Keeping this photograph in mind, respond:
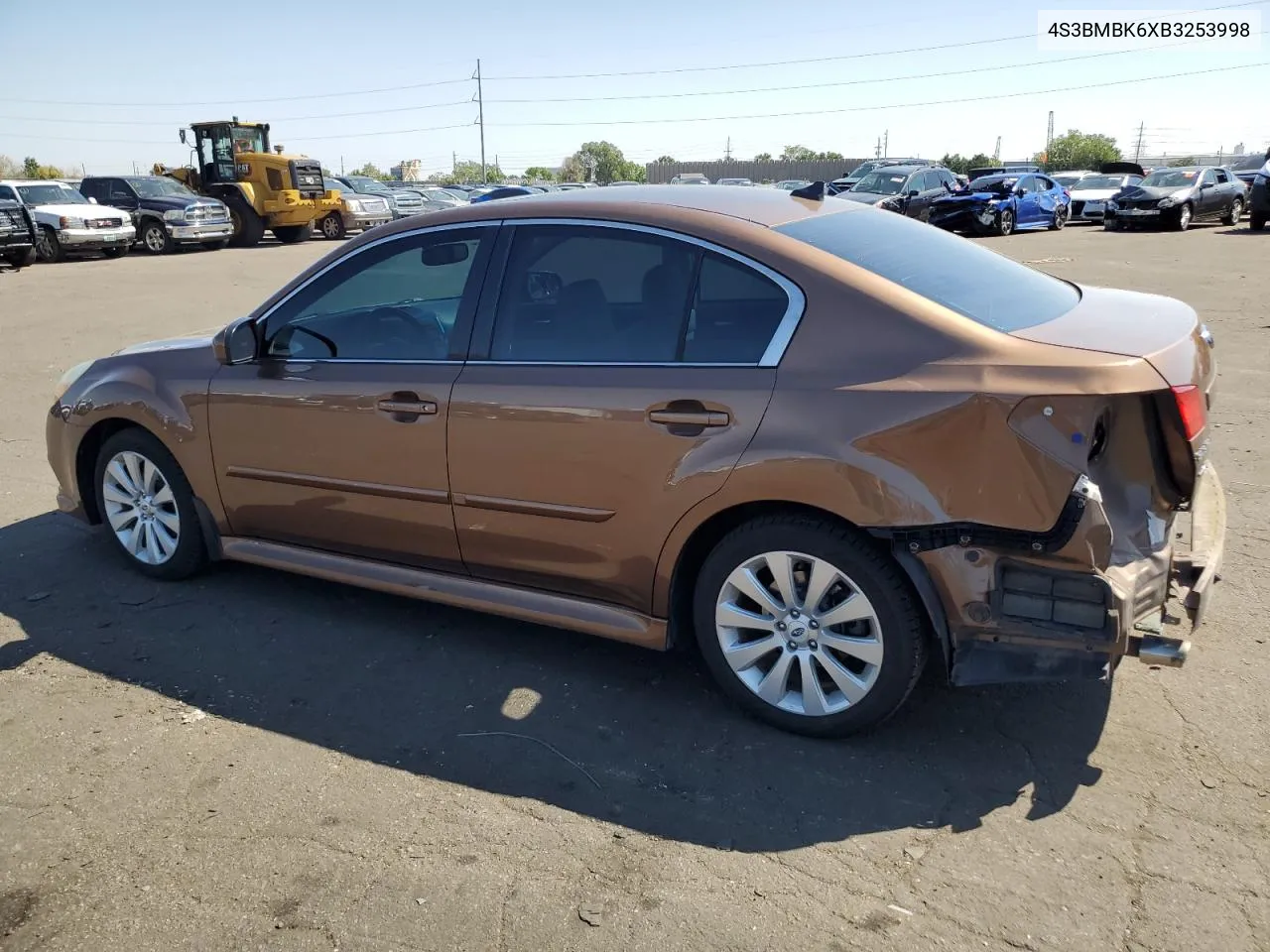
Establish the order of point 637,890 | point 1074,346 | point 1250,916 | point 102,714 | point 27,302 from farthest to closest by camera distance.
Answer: point 27,302 → point 102,714 → point 1074,346 → point 637,890 → point 1250,916

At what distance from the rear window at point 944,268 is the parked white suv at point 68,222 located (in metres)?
22.5

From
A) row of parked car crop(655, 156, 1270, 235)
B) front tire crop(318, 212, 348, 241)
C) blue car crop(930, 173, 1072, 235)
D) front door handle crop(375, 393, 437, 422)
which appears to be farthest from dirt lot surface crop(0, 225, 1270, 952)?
front tire crop(318, 212, 348, 241)

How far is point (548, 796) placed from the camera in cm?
313

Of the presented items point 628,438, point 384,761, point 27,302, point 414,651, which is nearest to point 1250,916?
point 628,438

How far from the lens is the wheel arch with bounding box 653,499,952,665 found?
10.2 ft

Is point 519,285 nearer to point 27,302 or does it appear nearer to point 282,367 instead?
point 282,367

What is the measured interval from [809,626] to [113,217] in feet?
80.6

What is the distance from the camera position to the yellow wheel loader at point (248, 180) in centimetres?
2800

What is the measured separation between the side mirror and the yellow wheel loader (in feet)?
84.6

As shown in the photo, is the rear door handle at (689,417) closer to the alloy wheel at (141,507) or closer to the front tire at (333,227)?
the alloy wheel at (141,507)

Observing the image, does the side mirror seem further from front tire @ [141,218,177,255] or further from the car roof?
front tire @ [141,218,177,255]

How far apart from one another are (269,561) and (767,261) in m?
2.57

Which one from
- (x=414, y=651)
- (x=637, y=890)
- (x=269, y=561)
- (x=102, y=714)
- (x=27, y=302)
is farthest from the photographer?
(x=27, y=302)

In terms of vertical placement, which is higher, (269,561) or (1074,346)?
(1074,346)
